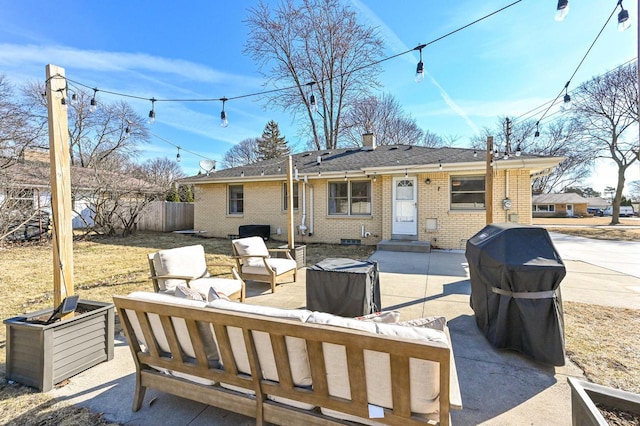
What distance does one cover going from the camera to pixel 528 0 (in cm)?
407

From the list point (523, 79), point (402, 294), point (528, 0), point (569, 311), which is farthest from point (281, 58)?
point (569, 311)

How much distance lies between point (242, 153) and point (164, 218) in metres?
20.7

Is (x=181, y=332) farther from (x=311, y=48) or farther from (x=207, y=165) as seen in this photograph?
(x=311, y=48)

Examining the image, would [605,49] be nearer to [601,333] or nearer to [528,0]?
[528,0]

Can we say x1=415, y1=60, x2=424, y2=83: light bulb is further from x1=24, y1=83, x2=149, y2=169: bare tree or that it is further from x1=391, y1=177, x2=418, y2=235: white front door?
x1=24, y1=83, x2=149, y2=169: bare tree

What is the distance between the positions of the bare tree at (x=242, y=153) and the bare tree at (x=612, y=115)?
29.0m

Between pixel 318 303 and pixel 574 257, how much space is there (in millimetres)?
9184

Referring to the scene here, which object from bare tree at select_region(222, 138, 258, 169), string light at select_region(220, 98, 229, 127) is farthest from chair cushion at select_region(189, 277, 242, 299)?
bare tree at select_region(222, 138, 258, 169)

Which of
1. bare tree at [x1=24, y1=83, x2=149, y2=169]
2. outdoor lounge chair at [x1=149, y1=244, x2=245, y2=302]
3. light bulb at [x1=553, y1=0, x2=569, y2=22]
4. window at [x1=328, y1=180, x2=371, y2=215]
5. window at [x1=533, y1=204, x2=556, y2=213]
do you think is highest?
bare tree at [x1=24, y1=83, x2=149, y2=169]

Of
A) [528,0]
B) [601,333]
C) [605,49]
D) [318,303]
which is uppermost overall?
[528,0]

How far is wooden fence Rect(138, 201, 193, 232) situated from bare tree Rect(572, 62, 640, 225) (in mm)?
24772

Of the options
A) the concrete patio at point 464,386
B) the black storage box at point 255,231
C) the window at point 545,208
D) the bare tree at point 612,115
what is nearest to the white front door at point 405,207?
the black storage box at point 255,231

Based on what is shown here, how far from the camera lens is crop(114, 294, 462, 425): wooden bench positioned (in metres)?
1.42

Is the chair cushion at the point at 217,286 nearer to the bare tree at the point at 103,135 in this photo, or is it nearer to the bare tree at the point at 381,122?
the bare tree at the point at 381,122
